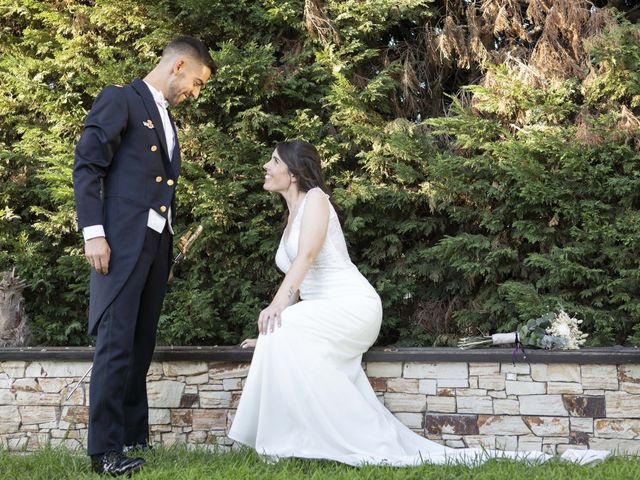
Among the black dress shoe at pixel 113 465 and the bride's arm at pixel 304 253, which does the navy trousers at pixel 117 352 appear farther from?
the bride's arm at pixel 304 253

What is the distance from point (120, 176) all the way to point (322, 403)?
1.29 meters

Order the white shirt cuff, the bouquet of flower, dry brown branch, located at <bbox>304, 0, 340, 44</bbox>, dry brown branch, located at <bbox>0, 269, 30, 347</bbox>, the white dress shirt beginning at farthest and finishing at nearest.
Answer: dry brown branch, located at <bbox>304, 0, 340, 44</bbox>
dry brown branch, located at <bbox>0, 269, 30, 347</bbox>
the bouquet of flower
the white dress shirt
the white shirt cuff

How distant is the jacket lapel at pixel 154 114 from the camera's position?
9.81 feet

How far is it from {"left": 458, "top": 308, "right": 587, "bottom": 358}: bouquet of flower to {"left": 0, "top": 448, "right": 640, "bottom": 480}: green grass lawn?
62 centimetres

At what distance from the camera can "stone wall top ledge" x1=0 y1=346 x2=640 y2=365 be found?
10.7 feet

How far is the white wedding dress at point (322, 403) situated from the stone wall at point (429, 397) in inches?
9.4

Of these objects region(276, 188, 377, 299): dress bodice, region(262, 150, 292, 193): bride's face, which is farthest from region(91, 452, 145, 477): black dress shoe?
region(262, 150, 292, 193): bride's face

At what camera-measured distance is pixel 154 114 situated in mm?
3002

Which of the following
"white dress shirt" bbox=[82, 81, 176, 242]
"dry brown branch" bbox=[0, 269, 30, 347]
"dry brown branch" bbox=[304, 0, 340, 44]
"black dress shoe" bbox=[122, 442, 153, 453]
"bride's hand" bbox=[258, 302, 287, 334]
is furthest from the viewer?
"dry brown branch" bbox=[304, 0, 340, 44]

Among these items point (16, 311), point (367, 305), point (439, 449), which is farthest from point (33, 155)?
point (439, 449)

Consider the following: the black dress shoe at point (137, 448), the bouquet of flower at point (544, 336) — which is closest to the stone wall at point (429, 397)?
the bouquet of flower at point (544, 336)

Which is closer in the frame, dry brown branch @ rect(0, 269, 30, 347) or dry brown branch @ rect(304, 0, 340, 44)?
dry brown branch @ rect(0, 269, 30, 347)

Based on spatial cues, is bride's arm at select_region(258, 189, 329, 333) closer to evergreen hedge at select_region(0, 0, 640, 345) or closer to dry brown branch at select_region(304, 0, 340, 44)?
evergreen hedge at select_region(0, 0, 640, 345)

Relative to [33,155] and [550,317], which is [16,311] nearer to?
[33,155]
